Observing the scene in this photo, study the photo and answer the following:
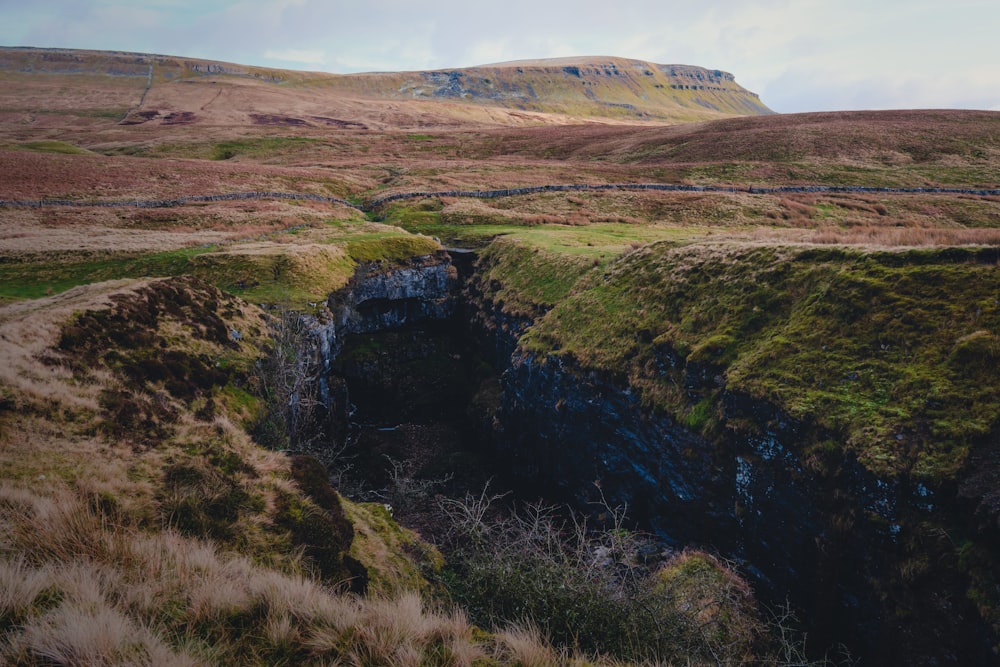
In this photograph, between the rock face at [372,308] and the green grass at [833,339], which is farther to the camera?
the rock face at [372,308]

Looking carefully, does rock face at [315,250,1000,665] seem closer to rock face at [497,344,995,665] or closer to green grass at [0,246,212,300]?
rock face at [497,344,995,665]

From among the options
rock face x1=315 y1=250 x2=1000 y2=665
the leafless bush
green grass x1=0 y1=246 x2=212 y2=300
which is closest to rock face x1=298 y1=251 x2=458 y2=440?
the leafless bush

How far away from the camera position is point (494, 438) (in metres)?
30.5

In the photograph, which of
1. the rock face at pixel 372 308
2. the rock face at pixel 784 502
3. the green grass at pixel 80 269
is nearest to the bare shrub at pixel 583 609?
the rock face at pixel 784 502

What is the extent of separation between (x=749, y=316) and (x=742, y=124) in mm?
92709

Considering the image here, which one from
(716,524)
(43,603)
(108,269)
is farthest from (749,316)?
(108,269)

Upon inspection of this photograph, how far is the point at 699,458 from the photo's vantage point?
17.7 metres

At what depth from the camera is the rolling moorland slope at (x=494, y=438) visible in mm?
7203

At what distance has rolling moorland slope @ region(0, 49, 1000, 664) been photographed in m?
7.20

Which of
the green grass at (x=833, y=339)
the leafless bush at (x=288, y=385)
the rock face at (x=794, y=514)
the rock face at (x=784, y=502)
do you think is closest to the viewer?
the rock face at (x=784, y=502)

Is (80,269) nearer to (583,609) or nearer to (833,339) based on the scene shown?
(583,609)

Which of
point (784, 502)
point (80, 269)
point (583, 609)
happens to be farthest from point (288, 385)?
point (80, 269)

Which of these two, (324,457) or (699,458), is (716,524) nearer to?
(699,458)

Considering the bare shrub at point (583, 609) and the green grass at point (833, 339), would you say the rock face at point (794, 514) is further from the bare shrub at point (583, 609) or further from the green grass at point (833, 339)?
the bare shrub at point (583, 609)
